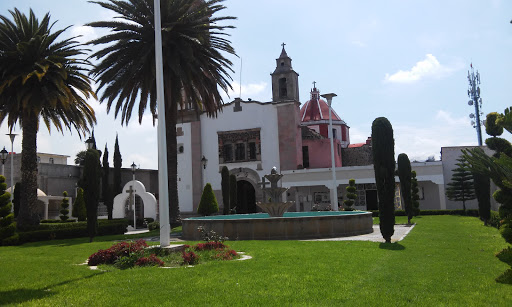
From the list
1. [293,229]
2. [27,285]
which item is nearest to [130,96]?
[293,229]

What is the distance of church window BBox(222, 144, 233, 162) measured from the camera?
4175 centimetres

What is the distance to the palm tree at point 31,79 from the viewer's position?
1986cm

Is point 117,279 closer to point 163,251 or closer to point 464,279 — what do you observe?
point 163,251

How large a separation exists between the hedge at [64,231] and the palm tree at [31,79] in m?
0.98

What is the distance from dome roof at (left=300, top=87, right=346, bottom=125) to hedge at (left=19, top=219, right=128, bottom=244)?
33.0 metres

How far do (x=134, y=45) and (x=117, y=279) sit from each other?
56.5 ft

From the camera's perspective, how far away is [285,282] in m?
7.38

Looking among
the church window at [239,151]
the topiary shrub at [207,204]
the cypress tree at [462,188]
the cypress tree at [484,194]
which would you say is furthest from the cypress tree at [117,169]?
the cypress tree at [484,194]

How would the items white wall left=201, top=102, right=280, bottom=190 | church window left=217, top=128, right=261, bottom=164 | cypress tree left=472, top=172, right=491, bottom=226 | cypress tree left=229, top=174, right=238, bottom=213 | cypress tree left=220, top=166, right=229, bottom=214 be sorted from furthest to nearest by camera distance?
church window left=217, top=128, right=261, bottom=164
white wall left=201, top=102, right=280, bottom=190
cypress tree left=229, top=174, right=238, bottom=213
cypress tree left=220, top=166, right=229, bottom=214
cypress tree left=472, top=172, right=491, bottom=226

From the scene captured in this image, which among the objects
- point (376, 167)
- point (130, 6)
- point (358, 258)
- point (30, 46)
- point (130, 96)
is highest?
point (130, 6)

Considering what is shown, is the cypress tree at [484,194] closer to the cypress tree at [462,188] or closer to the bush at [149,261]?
the cypress tree at [462,188]

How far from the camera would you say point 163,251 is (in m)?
10.9

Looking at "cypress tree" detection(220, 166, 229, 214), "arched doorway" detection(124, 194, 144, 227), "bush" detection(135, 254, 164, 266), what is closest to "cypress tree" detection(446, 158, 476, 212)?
"cypress tree" detection(220, 166, 229, 214)

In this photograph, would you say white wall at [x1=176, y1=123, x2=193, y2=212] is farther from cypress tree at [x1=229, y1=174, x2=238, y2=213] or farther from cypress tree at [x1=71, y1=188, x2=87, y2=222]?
cypress tree at [x1=71, y1=188, x2=87, y2=222]
